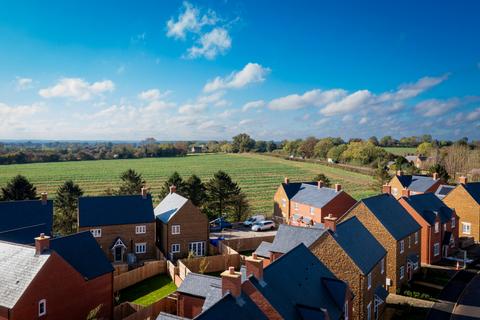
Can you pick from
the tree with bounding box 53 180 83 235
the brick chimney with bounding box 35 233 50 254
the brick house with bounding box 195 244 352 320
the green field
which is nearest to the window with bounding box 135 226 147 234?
Result: the tree with bounding box 53 180 83 235

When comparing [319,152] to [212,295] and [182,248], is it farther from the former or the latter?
[212,295]

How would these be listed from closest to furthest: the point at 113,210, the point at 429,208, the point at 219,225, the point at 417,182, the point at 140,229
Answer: the point at 140,229 < the point at 113,210 < the point at 429,208 < the point at 219,225 < the point at 417,182

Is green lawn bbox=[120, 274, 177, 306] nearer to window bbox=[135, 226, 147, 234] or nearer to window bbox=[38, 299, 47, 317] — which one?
window bbox=[135, 226, 147, 234]

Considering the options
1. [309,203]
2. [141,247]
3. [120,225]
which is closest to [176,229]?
[141,247]

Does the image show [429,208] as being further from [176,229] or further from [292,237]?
[176,229]

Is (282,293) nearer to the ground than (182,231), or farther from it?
farther from it

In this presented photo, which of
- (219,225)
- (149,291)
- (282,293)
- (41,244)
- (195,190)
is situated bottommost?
(149,291)

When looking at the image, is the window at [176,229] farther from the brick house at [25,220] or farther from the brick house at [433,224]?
the brick house at [433,224]
